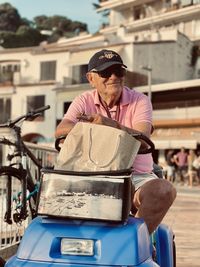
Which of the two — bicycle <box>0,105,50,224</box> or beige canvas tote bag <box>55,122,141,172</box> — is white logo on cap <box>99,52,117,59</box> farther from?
bicycle <box>0,105,50,224</box>

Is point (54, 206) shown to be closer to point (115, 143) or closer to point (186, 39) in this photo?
point (115, 143)

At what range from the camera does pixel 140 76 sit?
4538 cm

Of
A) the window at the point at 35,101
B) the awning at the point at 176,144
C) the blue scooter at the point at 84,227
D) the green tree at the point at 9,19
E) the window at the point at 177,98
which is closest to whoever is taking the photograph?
the blue scooter at the point at 84,227

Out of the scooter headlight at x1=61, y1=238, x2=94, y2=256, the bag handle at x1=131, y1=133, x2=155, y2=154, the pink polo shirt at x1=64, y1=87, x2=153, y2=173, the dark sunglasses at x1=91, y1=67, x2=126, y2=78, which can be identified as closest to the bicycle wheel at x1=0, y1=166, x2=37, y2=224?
the pink polo shirt at x1=64, y1=87, x2=153, y2=173

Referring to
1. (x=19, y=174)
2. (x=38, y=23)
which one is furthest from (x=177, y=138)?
(x=38, y=23)

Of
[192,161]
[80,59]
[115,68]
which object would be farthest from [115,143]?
[80,59]

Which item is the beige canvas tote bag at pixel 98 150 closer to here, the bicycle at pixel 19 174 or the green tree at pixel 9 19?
the bicycle at pixel 19 174

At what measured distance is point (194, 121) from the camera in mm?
39906

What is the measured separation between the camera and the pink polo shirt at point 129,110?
3732mm

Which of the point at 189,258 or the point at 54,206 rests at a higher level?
the point at 54,206

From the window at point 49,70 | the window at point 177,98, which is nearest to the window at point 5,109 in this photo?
the window at point 49,70

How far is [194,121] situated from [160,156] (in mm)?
3511

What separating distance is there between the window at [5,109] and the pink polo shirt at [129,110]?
47.2 meters

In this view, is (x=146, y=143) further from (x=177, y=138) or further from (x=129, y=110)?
(x=177, y=138)
